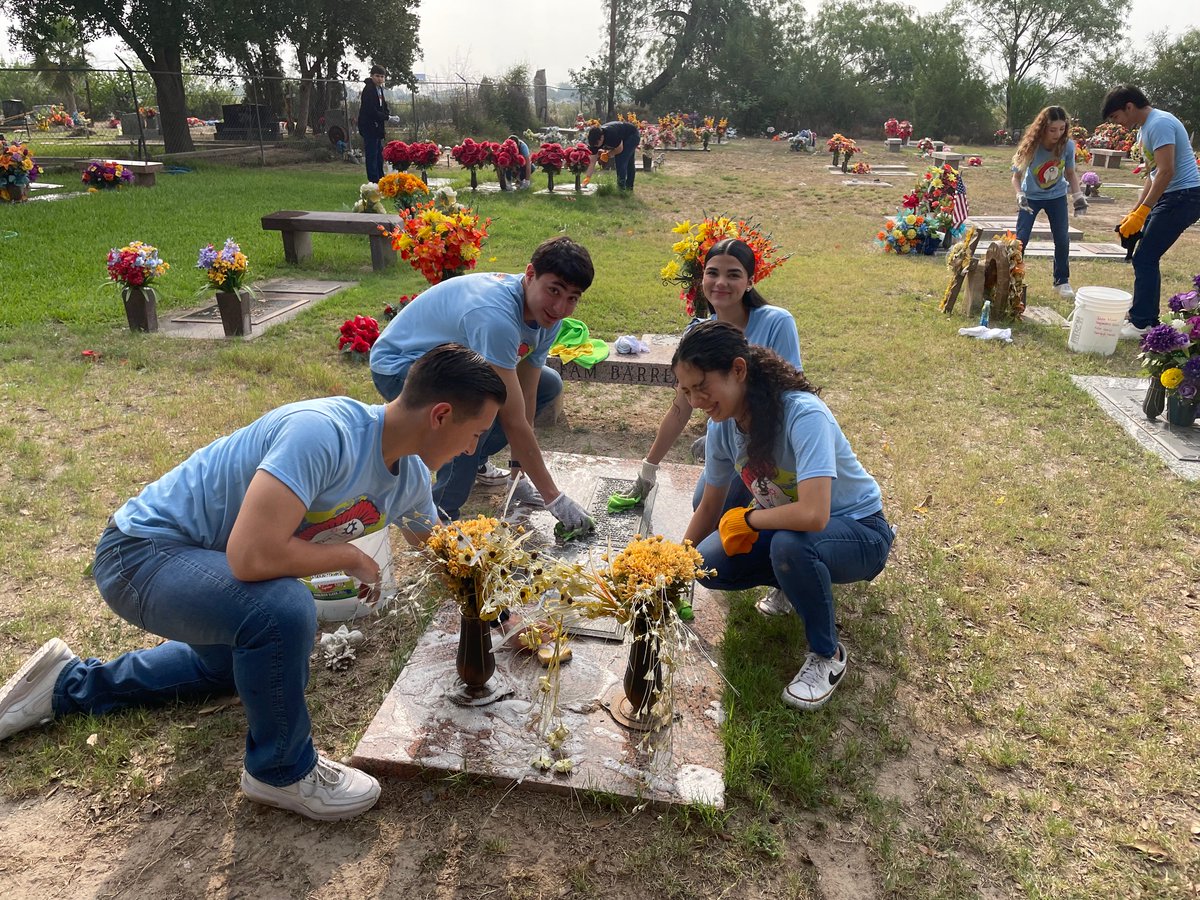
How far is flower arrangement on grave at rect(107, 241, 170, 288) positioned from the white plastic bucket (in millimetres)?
7085

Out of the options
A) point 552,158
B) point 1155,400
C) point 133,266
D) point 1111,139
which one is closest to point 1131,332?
point 1155,400

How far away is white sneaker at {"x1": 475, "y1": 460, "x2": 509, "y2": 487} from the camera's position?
4.29m

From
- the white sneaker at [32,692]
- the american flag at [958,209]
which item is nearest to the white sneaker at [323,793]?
the white sneaker at [32,692]

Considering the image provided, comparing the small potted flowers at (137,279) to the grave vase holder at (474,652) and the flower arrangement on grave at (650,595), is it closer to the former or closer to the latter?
the grave vase holder at (474,652)

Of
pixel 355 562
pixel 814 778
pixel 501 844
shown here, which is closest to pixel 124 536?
pixel 355 562

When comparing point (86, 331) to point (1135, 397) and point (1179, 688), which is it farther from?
point (1135, 397)

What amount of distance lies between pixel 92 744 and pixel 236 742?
403 millimetres

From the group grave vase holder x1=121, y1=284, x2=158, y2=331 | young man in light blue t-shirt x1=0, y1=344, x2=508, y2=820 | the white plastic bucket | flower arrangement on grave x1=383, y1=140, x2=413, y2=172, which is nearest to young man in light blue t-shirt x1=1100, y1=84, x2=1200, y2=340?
the white plastic bucket

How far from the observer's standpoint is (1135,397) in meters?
5.45

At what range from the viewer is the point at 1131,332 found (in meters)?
6.84

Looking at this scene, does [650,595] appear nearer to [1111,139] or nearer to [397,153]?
[397,153]

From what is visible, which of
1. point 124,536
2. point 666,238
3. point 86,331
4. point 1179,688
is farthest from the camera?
point 666,238

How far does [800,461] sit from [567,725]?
1078 mm

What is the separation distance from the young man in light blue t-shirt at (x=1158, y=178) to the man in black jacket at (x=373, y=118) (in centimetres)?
1018
